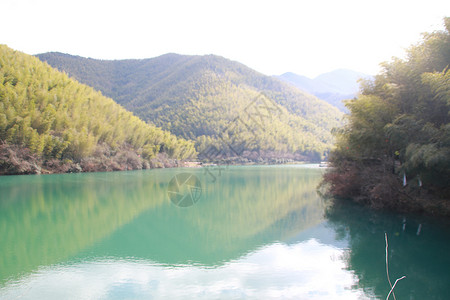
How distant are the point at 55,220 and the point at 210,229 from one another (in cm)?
480

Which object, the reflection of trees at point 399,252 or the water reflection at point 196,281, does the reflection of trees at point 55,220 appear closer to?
the water reflection at point 196,281

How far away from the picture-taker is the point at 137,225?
A: 992cm

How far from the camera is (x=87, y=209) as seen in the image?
12.4m

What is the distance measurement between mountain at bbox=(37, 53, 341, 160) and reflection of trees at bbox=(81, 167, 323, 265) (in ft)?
116


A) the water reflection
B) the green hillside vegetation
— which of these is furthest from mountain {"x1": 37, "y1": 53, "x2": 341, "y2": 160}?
the water reflection

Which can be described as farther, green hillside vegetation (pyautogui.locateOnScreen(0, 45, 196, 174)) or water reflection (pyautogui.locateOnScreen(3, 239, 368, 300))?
green hillside vegetation (pyautogui.locateOnScreen(0, 45, 196, 174))

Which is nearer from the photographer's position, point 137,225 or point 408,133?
point 408,133

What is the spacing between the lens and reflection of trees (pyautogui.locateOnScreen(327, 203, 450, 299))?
558 cm

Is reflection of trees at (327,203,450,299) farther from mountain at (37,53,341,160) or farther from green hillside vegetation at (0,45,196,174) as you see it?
mountain at (37,53,341,160)

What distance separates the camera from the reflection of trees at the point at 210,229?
23.9ft

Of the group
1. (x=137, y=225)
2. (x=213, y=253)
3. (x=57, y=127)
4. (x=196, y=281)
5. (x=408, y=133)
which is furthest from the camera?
(x=57, y=127)

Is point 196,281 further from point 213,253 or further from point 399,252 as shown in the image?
point 399,252

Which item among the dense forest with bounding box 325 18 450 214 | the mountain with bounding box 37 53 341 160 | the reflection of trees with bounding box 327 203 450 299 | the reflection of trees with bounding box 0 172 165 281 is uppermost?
the mountain with bounding box 37 53 341 160

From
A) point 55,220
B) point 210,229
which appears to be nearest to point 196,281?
point 210,229
